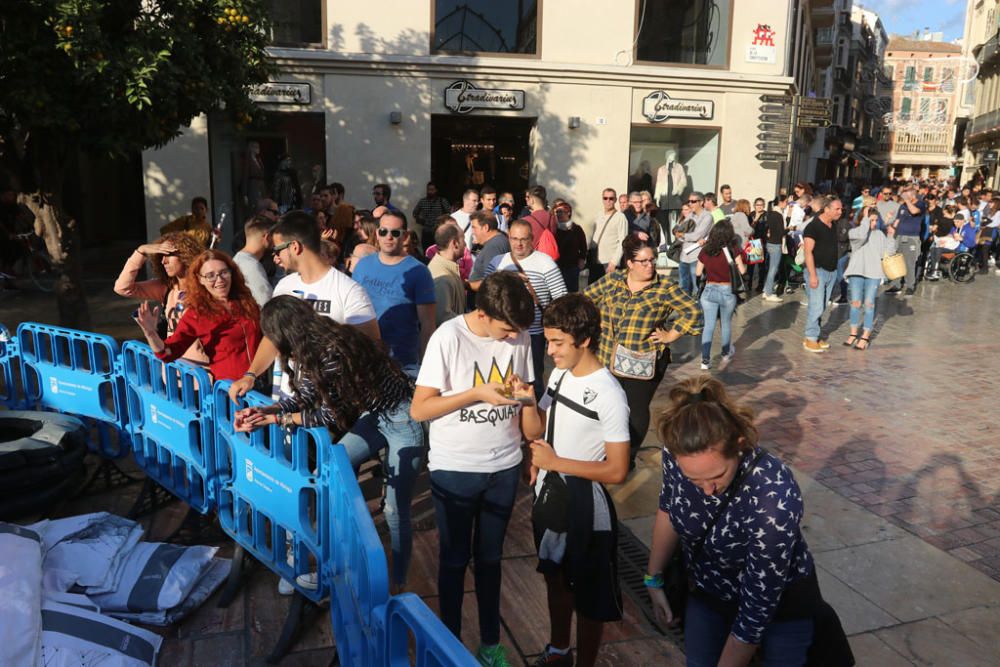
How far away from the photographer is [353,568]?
2.78 meters

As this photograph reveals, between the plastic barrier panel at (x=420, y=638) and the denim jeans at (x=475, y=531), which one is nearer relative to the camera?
the plastic barrier panel at (x=420, y=638)

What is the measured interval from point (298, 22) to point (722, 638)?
568 inches

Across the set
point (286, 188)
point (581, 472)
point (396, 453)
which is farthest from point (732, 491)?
point (286, 188)

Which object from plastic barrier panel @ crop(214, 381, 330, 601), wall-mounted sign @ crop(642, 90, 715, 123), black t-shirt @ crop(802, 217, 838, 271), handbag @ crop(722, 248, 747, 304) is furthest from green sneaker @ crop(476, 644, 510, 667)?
wall-mounted sign @ crop(642, 90, 715, 123)

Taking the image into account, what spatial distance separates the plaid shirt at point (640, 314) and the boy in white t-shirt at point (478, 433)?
80.4 inches

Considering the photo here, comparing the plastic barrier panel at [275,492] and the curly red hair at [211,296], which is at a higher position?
the curly red hair at [211,296]

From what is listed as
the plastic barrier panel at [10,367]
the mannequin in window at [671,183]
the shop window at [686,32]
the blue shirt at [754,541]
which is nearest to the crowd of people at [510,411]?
the blue shirt at [754,541]

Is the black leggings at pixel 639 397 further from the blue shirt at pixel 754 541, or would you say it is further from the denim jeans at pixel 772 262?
the denim jeans at pixel 772 262

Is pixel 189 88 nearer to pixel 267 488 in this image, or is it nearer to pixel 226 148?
pixel 267 488

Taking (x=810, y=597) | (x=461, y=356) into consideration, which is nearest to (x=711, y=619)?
(x=810, y=597)

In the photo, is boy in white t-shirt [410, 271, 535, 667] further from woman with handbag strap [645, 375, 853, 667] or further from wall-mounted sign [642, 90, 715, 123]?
wall-mounted sign [642, 90, 715, 123]

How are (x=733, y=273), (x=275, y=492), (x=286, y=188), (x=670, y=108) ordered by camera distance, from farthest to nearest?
1. (x=670, y=108)
2. (x=286, y=188)
3. (x=733, y=273)
4. (x=275, y=492)

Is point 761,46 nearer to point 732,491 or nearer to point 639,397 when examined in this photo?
point 639,397

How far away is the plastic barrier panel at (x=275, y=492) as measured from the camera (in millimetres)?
3449
